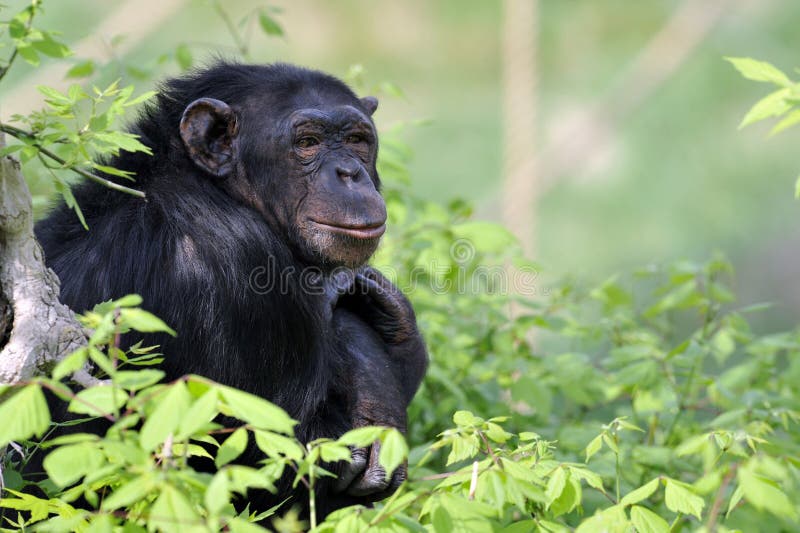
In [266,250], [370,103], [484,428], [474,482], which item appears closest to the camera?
[474,482]

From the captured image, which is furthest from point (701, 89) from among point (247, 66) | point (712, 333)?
point (247, 66)

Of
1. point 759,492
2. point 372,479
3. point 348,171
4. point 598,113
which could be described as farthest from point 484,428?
point 598,113

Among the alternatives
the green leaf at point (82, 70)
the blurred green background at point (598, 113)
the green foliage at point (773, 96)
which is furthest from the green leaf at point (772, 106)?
the blurred green background at point (598, 113)

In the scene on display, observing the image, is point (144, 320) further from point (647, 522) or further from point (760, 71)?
point (760, 71)

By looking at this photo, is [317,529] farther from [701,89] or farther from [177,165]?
[701,89]

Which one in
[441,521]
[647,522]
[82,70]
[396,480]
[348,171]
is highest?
[82,70]

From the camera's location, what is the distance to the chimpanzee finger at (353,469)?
16.0 ft

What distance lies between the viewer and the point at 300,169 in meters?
5.30

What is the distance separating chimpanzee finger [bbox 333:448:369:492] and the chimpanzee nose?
1427 millimetres

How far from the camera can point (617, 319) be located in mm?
6500

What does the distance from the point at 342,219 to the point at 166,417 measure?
2830mm

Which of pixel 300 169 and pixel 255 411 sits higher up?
pixel 300 169

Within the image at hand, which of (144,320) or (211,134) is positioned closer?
(144,320)

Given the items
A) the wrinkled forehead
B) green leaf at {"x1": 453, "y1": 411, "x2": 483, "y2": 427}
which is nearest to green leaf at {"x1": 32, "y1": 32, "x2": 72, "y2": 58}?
green leaf at {"x1": 453, "y1": 411, "x2": 483, "y2": 427}
